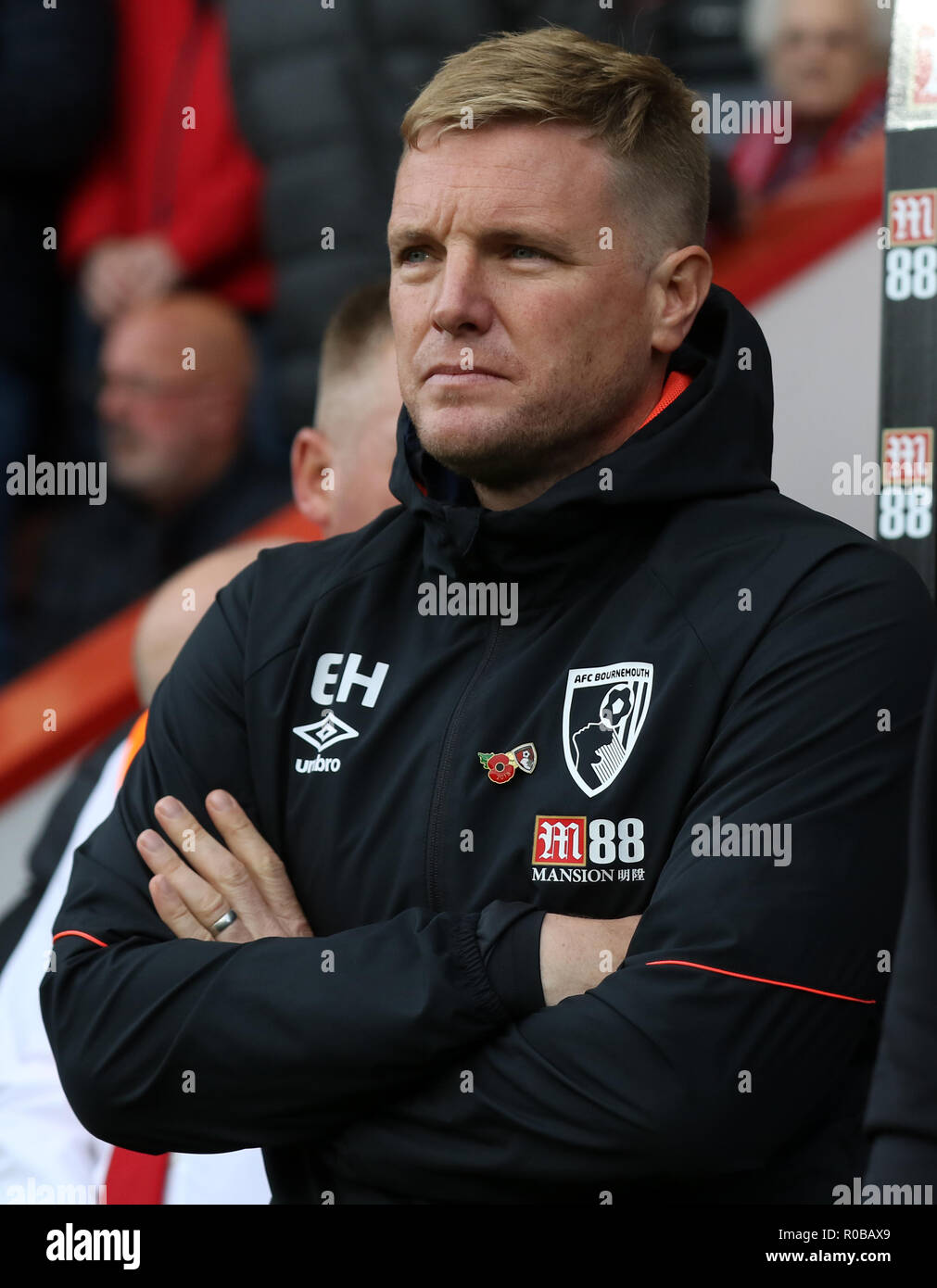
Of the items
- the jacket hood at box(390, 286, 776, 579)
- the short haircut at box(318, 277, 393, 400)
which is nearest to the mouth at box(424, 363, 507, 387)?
the jacket hood at box(390, 286, 776, 579)

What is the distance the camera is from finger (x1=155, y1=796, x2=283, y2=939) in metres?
1.95

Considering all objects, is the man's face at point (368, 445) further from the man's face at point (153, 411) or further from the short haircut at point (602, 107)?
the man's face at point (153, 411)

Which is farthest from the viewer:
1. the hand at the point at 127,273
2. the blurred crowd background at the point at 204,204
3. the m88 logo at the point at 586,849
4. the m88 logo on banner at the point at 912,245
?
the hand at the point at 127,273

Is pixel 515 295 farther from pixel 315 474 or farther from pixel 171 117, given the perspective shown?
pixel 171 117

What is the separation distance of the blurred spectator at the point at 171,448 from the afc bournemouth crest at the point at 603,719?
224 cm

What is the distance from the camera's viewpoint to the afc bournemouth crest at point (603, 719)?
1801 millimetres

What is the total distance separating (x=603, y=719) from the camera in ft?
5.98

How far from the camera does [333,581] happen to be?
6.75ft

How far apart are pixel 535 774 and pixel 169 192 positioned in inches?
104

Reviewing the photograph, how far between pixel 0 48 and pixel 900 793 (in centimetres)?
315

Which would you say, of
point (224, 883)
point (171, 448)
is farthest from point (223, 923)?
point (171, 448)

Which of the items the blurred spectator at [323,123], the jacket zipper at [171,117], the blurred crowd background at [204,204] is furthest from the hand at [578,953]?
the jacket zipper at [171,117]

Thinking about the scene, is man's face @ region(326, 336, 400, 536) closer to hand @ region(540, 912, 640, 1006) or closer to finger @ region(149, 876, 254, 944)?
finger @ region(149, 876, 254, 944)

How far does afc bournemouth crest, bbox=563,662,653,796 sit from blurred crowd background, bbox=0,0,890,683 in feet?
6.41
